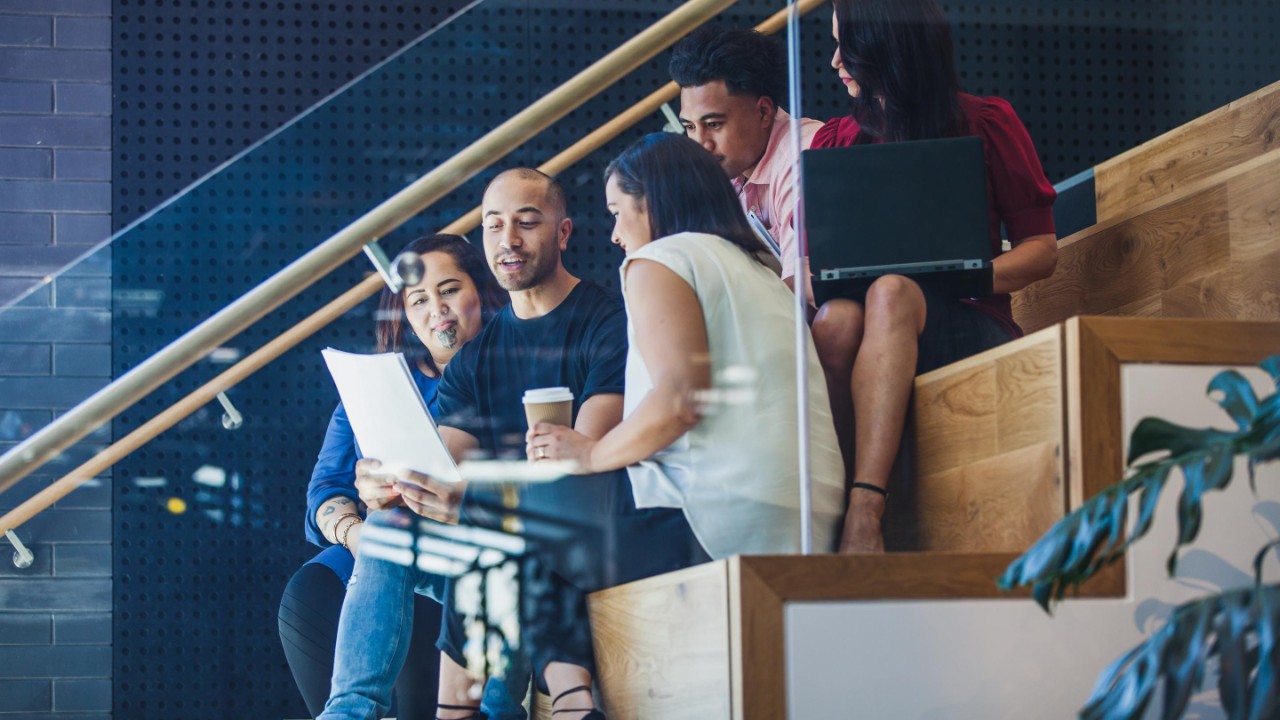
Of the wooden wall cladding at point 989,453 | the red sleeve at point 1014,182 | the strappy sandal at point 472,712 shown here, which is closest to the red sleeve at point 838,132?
the red sleeve at point 1014,182

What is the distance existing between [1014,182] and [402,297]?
0.98 metres

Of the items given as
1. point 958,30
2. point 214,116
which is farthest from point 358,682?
point 958,30

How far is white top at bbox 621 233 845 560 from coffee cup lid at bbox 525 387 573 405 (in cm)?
10

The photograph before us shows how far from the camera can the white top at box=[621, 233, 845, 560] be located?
2.02m

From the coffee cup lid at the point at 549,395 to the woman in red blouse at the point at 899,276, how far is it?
38 cm

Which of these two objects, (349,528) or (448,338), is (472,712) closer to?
(349,528)

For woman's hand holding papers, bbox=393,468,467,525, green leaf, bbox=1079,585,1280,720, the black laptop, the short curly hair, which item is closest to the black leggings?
woman's hand holding papers, bbox=393,468,467,525

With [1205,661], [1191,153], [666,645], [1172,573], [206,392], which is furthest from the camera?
[1191,153]

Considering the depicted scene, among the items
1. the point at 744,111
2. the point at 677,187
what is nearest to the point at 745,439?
the point at 677,187

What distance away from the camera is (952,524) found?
83.4 inches

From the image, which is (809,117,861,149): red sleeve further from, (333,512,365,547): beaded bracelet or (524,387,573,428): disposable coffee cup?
(333,512,365,547): beaded bracelet

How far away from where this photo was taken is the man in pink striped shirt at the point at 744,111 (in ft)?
7.36

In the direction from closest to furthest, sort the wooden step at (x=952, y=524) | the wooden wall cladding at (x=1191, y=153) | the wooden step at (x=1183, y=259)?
1. the wooden step at (x=952, y=524)
2. the wooden step at (x=1183, y=259)
3. the wooden wall cladding at (x=1191, y=153)

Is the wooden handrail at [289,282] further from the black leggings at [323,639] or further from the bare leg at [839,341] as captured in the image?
the bare leg at [839,341]
